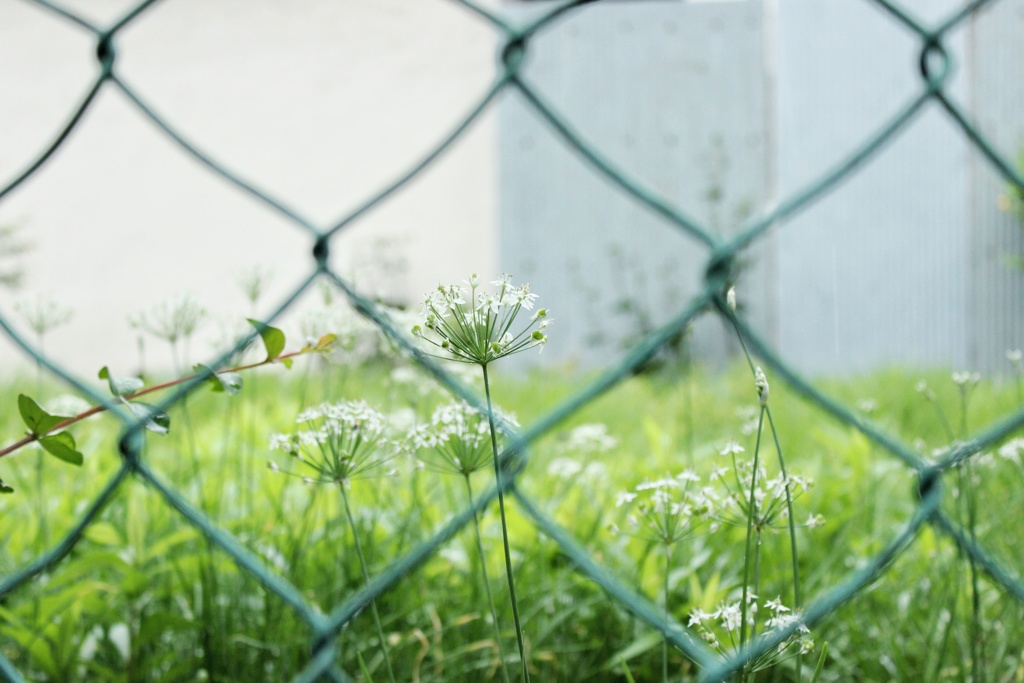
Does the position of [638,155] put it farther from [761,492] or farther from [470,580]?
[761,492]

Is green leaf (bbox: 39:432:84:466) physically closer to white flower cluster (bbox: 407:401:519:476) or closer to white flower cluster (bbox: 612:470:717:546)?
white flower cluster (bbox: 407:401:519:476)

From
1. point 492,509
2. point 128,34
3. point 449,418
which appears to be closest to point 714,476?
point 449,418

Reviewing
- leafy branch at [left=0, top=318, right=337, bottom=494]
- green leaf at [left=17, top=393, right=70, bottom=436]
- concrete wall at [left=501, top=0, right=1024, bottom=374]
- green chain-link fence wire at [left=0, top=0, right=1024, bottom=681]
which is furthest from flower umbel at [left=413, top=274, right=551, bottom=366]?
→ concrete wall at [left=501, top=0, right=1024, bottom=374]

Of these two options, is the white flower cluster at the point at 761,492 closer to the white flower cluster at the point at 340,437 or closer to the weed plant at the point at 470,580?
the weed plant at the point at 470,580

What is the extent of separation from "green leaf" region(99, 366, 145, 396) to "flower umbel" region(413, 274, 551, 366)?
197mm

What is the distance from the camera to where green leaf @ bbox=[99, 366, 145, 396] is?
47cm

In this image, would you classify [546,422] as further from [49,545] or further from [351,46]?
[351,46]

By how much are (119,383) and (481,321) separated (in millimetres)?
226

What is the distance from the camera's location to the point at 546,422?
348 millimetres

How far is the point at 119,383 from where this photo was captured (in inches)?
18.6

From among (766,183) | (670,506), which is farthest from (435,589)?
(766,183)

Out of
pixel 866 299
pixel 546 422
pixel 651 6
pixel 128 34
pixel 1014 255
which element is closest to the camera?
pixel 546 422

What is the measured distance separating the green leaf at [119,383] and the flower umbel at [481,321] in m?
0.20

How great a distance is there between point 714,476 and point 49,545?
2.37 feet
